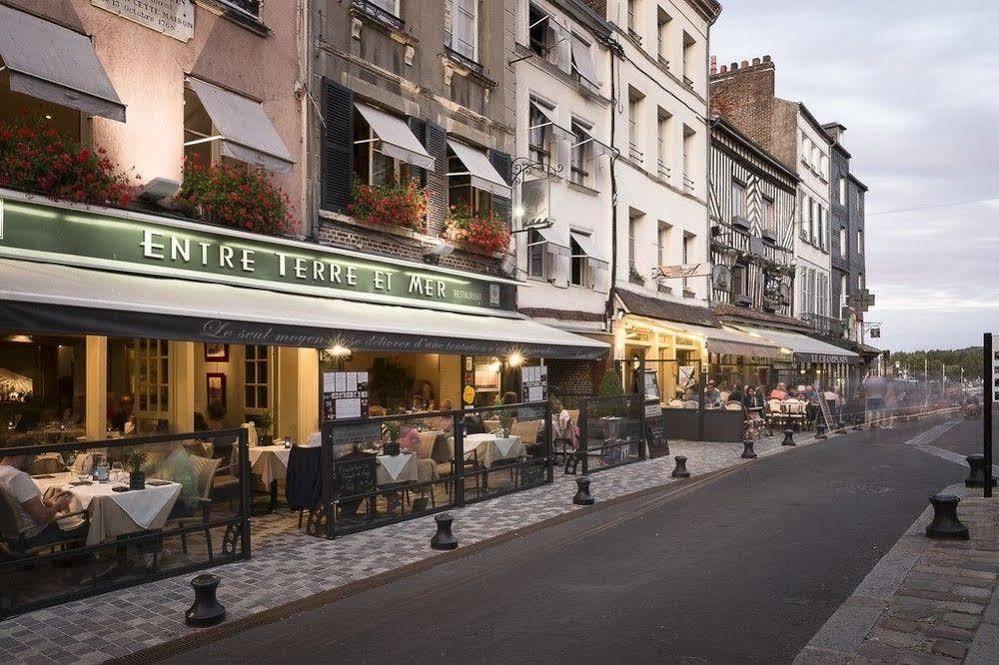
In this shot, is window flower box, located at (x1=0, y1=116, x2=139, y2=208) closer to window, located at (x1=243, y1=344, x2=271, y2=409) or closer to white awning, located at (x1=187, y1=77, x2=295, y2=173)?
white awning, located at (x1=187, y1=77, x2=295, y2=173)

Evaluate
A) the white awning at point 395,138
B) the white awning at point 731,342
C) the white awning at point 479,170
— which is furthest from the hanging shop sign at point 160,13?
the white awning at point 731,342

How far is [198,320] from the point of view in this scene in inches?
310

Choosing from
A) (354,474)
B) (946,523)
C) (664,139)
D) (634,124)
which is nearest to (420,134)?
(354,474)

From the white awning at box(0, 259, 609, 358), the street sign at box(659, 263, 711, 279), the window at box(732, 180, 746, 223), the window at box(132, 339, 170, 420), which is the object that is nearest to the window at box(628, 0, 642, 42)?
the street sign at box(659, 263, 711, 279)

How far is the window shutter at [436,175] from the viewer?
1387 centimetres

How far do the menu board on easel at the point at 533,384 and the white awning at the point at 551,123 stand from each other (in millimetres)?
6086

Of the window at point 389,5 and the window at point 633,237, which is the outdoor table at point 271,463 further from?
the window at point 633,237

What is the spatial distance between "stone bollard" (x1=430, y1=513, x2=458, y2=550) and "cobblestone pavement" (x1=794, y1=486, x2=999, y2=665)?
351 cm

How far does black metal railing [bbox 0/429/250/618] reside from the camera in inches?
226

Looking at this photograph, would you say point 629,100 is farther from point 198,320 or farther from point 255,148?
point 198,320

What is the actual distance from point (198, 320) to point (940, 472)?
11.2m

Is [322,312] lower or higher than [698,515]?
higher

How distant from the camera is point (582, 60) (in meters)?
18.1

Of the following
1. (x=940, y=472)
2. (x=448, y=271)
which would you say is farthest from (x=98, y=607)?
(x=940, y=472)
